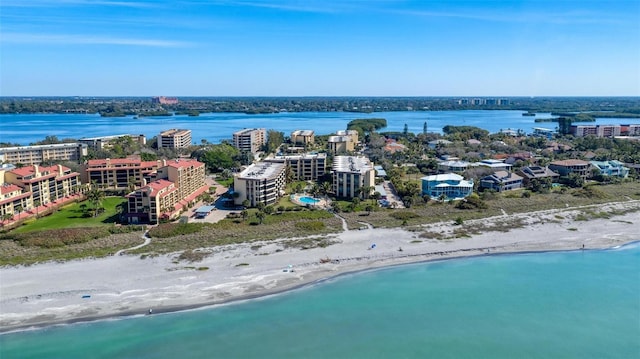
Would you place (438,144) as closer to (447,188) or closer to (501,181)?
(501,181)

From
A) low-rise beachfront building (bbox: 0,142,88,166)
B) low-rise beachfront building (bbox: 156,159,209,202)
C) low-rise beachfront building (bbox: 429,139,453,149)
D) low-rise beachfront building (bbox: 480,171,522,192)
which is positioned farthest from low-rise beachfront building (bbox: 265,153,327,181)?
low-rise beachfront building (bbox: 429,139,453,149)

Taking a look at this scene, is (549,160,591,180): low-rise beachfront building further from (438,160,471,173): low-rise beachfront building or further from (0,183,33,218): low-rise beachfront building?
(0,183,33,218): low-rise beachfront building

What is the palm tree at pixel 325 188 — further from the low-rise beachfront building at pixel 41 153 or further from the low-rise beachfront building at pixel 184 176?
the low-rise beachfront building at pixel 41 153

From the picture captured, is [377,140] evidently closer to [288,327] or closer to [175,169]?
[175,169]

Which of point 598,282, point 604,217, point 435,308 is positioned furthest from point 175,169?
point 604,217

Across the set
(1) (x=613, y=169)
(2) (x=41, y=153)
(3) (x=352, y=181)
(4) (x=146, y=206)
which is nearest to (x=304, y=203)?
(3) (x=352, y=181)

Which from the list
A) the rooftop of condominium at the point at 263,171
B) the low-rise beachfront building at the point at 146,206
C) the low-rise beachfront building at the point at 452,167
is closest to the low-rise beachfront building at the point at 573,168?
the low-rise beachfront building at the point at 452,167
